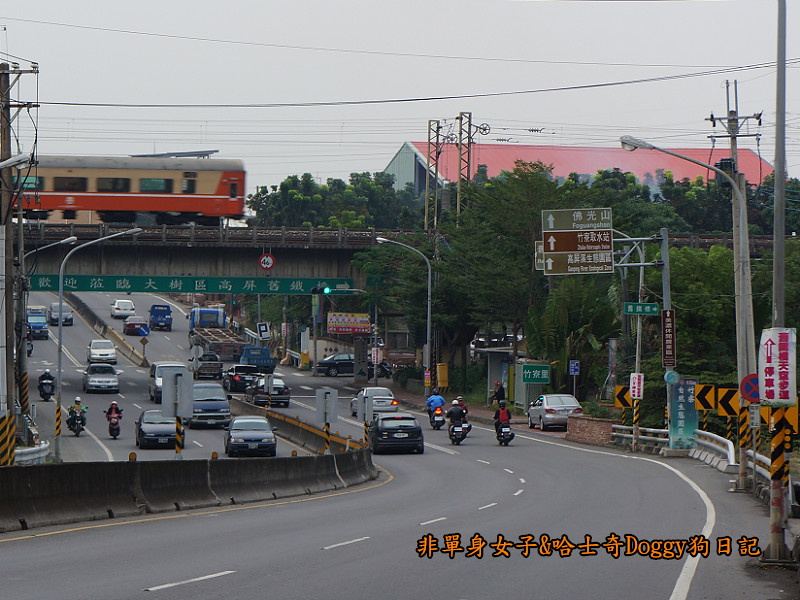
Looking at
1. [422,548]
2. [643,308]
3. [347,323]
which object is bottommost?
[422,548]

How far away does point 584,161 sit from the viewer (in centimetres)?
11094

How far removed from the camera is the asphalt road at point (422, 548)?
1185cm

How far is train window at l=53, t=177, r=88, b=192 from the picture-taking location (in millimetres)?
56531

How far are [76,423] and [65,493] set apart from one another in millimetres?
27326

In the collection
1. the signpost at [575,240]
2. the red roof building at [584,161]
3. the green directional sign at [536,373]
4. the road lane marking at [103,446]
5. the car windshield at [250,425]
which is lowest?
the road lane marking at [103,446]

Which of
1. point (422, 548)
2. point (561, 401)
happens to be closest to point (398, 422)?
point (561, 401)

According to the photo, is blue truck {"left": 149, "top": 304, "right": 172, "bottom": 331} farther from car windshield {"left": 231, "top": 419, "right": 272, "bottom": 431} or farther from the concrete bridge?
car windshield {"left": 231, "top": 419, "right": 272, "bottom": 431}

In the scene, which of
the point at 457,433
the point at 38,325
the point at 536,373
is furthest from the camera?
the point at 38,325

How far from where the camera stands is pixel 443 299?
66.7 meters

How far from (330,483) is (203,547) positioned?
11.9 metres

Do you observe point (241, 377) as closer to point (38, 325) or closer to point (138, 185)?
point (138, 185)

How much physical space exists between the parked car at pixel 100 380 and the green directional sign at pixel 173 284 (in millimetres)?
4594

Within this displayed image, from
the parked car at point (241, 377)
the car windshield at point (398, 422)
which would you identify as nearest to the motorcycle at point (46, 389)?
the parked car at point (241, 377)

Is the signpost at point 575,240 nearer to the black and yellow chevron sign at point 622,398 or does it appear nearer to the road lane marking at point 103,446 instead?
the black and yellow chevron sign at point 622,398
